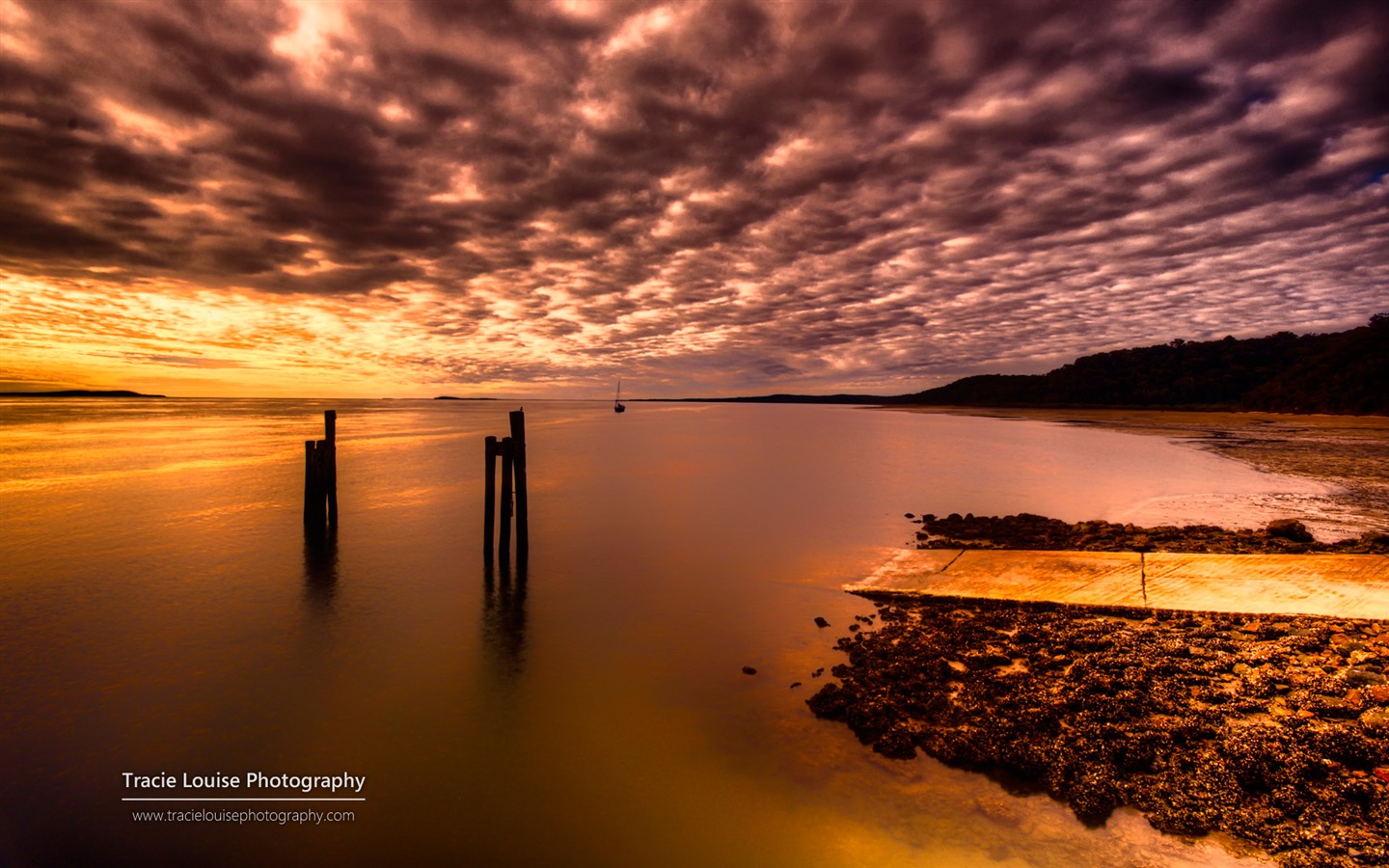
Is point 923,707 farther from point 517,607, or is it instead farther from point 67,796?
point 67,796

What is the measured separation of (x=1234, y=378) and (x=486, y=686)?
504 ft

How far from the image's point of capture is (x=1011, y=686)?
7.92 meters

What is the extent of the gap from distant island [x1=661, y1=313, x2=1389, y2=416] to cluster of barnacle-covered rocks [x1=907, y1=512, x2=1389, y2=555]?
285 feet

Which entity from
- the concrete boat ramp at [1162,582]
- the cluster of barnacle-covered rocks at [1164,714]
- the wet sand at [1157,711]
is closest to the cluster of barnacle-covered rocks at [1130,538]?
the concrete boat ramp at [1162,582]

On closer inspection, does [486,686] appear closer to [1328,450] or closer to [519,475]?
[519,475]

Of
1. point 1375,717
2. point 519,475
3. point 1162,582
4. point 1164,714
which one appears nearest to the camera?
point 1375,717

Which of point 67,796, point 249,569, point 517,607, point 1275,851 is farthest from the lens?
point 249,569

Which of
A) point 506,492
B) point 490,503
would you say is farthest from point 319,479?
point 506,492

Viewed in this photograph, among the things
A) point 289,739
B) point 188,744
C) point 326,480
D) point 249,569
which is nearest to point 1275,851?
point 289,739

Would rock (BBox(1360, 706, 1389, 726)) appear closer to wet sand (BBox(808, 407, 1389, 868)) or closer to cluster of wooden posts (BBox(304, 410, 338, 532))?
wet sand (BBox(808, 407, 1389, 868))

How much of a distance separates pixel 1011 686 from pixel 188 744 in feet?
35.4

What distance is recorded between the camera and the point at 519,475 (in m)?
16.3

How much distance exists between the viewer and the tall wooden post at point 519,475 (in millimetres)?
16172

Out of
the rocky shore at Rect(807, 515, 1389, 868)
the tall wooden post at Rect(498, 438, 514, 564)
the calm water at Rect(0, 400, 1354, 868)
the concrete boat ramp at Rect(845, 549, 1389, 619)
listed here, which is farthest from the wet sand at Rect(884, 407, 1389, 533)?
the tall wooden post at Rect(498, 438, 514, 564)
